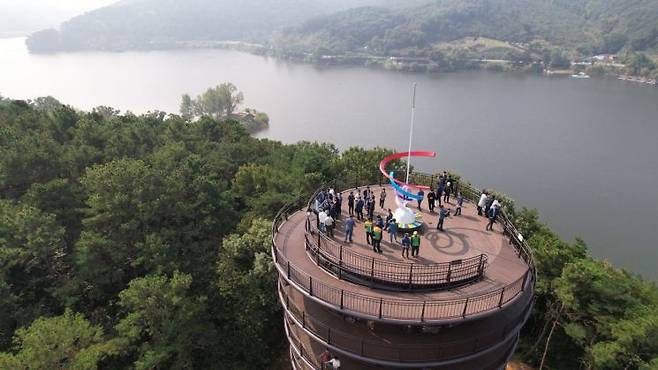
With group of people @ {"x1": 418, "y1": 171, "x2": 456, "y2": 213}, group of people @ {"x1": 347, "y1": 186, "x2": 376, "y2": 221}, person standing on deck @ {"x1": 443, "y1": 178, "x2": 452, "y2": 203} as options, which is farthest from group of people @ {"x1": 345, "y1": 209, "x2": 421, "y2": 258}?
person standing on deck @ {"x1": 443, "y1": 178, "x2": 452, "y2": 203}

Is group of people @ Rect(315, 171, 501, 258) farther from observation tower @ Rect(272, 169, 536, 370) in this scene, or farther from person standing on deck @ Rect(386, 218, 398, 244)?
observation tower @ Rect(272, 169, 536, 370)

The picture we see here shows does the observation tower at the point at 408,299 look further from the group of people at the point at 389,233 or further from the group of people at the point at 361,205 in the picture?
the group of people at the point at 361,205

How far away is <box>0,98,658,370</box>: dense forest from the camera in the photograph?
2053 cm

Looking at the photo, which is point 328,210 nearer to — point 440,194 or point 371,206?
point 371,206

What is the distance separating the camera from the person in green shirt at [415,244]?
16.2 metres

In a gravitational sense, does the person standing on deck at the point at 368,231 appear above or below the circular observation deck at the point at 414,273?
above

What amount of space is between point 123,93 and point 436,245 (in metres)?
127

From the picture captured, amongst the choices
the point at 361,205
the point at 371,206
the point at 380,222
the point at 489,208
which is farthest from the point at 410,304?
the point at 489,208

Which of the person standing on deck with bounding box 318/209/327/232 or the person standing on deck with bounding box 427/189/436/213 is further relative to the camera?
the person standing on deck with bounding box 427/189/436/213

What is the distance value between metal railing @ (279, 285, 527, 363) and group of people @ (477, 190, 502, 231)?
4.62 m

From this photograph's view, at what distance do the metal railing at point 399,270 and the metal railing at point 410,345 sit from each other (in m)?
2.05

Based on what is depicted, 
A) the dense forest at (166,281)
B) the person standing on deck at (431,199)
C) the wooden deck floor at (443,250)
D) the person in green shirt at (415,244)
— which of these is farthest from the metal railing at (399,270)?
the dense forest at (166,281)

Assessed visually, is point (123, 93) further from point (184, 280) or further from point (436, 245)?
point (436, 245)

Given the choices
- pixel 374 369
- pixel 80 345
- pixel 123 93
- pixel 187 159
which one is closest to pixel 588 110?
pixel 187 159
